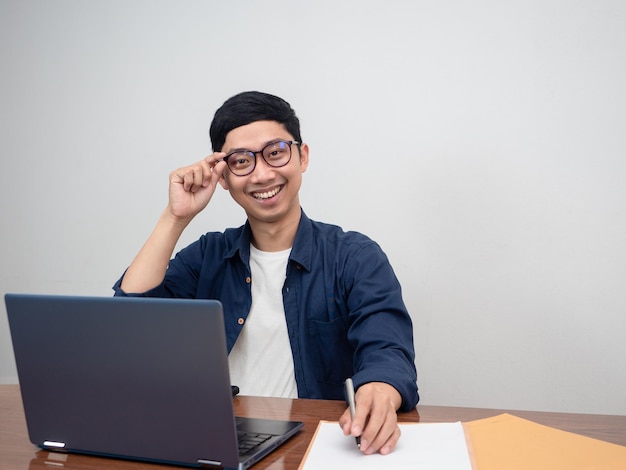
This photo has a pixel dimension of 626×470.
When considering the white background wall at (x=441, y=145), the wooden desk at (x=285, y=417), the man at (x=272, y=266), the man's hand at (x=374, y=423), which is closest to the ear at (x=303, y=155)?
the man at (x=272, y=266)

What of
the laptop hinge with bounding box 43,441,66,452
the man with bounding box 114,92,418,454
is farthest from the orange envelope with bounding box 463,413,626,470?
the laptop hinge with bounding box 43,441,66,452

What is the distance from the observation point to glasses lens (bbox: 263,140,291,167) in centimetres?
162

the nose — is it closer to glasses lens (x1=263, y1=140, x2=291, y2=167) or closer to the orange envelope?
glasses lens (x1=263, y1=140, x2=291, y2=167)

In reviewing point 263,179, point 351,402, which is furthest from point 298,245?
point 351,402

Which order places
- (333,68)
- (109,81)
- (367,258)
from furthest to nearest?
(109,81) < (333,68) < (367,258)

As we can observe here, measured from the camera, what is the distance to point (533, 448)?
3.15 feet

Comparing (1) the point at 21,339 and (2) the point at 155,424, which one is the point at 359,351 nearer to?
(2) the point at 155,424

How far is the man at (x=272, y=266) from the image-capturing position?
5.26 ft

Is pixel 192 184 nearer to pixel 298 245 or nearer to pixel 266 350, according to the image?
pixel 298 245

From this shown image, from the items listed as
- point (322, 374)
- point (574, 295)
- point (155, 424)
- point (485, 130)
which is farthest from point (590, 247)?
point (155, 424)

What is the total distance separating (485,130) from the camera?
80.6 inches

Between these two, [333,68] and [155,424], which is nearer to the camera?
[155,424]

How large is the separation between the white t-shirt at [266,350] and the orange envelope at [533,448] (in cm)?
66

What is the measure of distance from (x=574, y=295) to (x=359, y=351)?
38.0 inches
